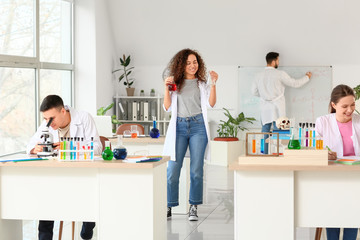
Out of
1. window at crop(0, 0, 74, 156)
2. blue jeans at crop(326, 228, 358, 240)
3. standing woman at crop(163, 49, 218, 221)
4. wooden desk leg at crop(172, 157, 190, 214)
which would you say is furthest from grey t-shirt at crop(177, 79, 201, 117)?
window at crop(0, 0, 74, 156)

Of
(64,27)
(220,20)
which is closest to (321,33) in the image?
(220,20)

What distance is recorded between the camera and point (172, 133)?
4.99 m

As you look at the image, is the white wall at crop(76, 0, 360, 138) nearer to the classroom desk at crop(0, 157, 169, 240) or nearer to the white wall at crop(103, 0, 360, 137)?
the white wall at crop(103, 0, 360, 137)

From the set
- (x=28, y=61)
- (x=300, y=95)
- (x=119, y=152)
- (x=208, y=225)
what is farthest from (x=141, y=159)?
(x=300, y=95)

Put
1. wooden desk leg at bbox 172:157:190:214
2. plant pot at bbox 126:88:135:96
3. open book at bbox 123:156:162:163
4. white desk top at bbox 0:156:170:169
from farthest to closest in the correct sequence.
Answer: plant pot at bbox 126:88:135:96 → wooden desk leg at bbox 172:157:190:214 → open book at bbox 123:156:162:163 → white desk top at bbox 0:156:170:169

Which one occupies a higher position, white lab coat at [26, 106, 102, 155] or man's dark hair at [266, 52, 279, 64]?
man's dark hair at [266, 52, 279, 64]

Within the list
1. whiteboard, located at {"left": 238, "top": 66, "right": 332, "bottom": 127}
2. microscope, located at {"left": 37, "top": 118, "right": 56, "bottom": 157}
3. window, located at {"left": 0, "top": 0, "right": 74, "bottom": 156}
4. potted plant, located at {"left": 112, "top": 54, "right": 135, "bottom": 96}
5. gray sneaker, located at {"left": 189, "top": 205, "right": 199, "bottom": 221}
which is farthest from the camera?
potted plant, located at {"left": 112, "top": 54, "right": 135, "bottom": 96}

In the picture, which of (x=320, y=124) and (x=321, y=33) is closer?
(x=320, y=124)

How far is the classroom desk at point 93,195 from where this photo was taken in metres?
3.53

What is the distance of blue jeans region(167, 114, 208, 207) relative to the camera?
502cm

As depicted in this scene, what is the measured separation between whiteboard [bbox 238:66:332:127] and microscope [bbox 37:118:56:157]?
6065 millimetres

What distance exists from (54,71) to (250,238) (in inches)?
219

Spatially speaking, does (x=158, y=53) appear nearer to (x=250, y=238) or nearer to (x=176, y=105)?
(x=176, y=105)

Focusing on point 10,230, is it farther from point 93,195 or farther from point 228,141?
point 228,141
